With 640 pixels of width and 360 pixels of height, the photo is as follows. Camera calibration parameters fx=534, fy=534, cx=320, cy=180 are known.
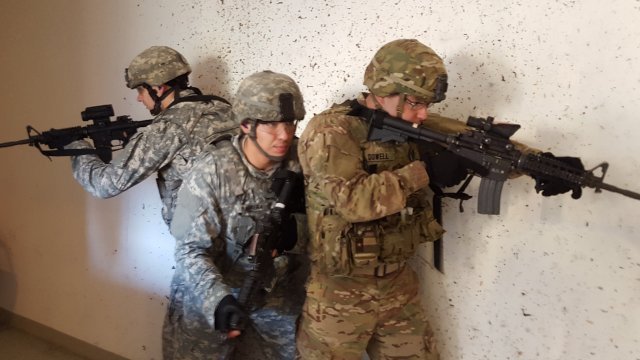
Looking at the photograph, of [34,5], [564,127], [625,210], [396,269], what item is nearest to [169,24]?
[34,5]

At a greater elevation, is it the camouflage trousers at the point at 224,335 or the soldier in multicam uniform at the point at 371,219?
the soldier in multicam uniform at the point at 371,219

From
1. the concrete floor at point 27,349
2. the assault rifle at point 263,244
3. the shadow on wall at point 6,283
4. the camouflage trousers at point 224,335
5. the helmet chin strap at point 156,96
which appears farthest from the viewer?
the shadow on wall at point 6,283

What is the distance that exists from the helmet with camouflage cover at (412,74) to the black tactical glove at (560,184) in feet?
1.09

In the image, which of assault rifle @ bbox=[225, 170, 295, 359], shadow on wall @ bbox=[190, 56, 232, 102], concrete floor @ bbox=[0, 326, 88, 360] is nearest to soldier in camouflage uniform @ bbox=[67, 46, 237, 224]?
shadow on wall @ bbox=[190, 56, 232, 102]

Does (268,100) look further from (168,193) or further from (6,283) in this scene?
(6,283)

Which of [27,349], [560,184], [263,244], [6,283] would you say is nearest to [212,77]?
[263,244]

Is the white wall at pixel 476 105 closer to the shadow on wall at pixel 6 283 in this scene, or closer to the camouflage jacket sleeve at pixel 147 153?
the camouflage jacket sleeve at pixel 147 153

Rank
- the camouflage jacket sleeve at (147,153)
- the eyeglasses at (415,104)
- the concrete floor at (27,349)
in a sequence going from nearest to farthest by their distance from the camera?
1. the eyeglasses at (415,104)
2. the camouflage jacket sleeve at (147,153)
3. the concrete floor at (27,349)

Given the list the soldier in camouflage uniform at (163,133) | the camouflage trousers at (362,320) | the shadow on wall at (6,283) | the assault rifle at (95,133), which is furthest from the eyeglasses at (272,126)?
the shadow on wall at (6,283)

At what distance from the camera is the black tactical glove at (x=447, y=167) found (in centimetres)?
145

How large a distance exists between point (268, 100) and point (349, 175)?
0.35 metres

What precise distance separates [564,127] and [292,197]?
0.83m

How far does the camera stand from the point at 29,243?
3135mm

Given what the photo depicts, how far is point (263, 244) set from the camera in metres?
1.58
